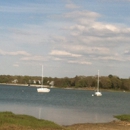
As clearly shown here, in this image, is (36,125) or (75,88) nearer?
(36,125)

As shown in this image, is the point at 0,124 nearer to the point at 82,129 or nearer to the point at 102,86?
the point at 82,129

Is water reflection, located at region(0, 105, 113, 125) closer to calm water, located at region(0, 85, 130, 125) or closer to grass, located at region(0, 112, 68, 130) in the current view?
calm water, located at region(0, 85, 130, 125)

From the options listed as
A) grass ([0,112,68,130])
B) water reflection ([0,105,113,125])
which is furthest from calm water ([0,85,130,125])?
grass ([0,112,68,130])

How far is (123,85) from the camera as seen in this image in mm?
175875

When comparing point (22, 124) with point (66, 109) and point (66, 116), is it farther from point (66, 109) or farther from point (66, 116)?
point (66, 109)

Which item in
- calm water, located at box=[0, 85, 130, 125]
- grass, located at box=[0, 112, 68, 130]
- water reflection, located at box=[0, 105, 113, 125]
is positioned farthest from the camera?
calm water, located at box=[0, 85, 130, 125]

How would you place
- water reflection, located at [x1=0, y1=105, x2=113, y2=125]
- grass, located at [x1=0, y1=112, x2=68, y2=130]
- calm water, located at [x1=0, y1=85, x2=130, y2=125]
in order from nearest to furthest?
1. grass, located at [x1=0, y1=112, x2=68, y2=130]
2. water reflection, located at [x1=0, y1=105, x2=113, y2=125]
3. calm water, located at [x1=0, y1=85, x2=130, y2=125]

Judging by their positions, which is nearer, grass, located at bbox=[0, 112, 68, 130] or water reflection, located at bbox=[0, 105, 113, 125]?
grass, located at bbox=[0, 112, 68, 130]

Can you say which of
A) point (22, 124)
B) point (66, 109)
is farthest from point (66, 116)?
point (22, 124)

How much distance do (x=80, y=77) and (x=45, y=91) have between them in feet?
260

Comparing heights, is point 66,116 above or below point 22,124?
below

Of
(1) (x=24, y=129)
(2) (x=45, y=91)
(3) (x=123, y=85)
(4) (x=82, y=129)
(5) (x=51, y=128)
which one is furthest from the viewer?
(3) (x=123, y=85)

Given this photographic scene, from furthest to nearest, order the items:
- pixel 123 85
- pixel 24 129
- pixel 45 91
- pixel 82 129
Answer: pixel 123 85
pixel 45 91
pixel 82 129
pixel 24 129

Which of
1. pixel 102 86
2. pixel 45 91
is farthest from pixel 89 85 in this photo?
pixel 45 91
